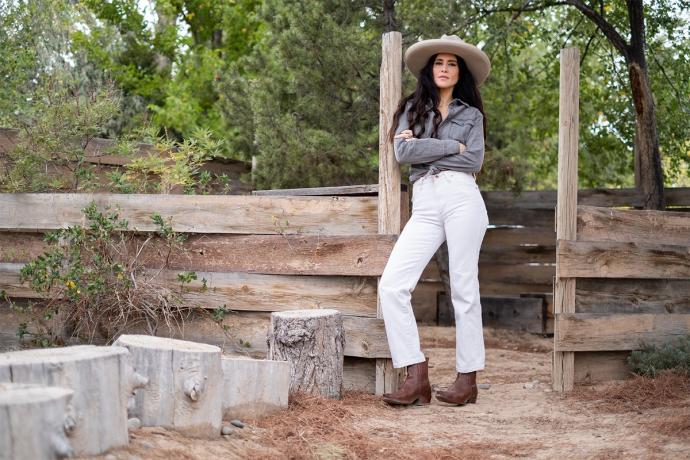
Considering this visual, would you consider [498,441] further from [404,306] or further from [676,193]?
[676,193]

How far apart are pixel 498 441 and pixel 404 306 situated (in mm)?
1077

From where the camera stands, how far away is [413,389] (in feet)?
17.6

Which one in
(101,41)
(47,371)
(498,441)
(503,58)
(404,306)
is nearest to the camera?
(47,371)

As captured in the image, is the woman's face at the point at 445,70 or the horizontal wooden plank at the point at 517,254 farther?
the horizontal wooden plank at the point at 517,254

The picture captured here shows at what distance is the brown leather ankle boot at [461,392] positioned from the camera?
215 inches

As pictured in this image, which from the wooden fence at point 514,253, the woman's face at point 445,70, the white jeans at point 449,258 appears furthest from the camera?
the wooden fence at point 514,253

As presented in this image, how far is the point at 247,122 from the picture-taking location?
9969mm

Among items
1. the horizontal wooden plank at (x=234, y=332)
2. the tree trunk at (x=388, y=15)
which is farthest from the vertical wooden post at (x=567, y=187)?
the tree trunk at (x=388, y=15)

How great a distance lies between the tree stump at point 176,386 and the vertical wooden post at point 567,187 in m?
2.82

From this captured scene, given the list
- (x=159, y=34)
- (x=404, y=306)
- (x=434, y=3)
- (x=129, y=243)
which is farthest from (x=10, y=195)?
(x=159, y=34)

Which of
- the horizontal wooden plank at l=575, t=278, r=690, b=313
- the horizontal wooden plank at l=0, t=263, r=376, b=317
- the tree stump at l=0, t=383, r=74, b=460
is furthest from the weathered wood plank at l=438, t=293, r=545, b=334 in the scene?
the tree stump at l=0, t=383, r=74, b=460

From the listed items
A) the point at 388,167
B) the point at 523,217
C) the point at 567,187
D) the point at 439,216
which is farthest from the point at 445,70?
the point at 523,217

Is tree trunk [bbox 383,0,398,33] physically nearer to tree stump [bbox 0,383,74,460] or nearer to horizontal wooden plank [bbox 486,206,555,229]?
horizontal wooden plank [bbox 486,206,555,229]

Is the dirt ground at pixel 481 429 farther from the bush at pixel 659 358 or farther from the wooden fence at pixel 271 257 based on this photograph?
the wooden fence at pixel 271 257
